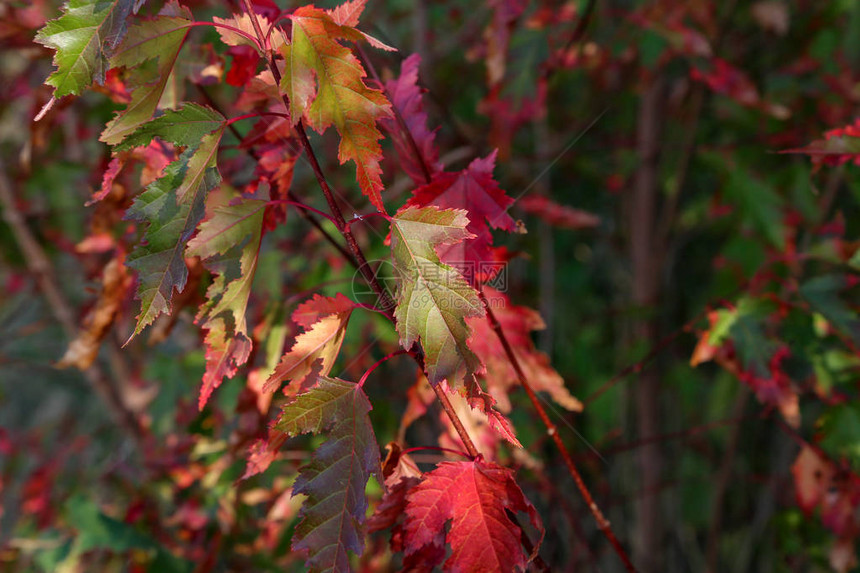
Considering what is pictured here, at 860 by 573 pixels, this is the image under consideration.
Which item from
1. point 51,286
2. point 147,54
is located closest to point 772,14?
point 147,54

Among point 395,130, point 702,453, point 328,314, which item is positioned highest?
point 395,130

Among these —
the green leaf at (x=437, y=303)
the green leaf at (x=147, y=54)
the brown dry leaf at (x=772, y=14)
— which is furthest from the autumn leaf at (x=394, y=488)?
the brown dry leaf at (x=772, y=14)

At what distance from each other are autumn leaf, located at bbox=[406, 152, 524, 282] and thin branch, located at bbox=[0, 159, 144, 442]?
1061 mm

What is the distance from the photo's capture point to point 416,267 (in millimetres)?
504

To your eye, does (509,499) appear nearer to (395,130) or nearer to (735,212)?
(395,130)

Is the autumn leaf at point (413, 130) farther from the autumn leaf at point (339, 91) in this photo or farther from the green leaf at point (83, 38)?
the green leaf at point (83, 38)

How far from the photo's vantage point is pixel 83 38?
491 millimetres

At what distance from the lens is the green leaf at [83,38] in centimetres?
48

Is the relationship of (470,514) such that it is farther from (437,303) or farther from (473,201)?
(473,201)

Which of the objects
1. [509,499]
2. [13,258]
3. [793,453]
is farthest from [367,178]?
[793,453]

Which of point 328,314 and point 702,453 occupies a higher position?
point 328,314

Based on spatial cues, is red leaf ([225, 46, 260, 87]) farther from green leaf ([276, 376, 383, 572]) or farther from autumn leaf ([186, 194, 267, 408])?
green leaf ([276, 376, 383, 572])

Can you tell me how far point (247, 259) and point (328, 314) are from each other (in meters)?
0.10

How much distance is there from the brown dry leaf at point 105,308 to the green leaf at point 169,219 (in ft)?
1.08
